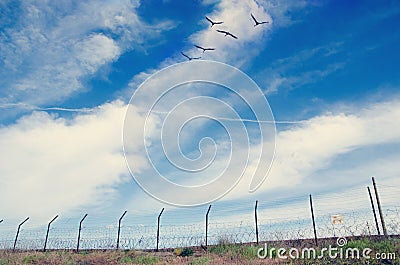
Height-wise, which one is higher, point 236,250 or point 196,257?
point 236,250

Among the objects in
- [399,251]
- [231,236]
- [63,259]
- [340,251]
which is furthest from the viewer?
[231,236]

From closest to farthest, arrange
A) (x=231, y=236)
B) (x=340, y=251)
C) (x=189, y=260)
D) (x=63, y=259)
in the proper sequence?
(x=340, y=251) → (x=189, y=260) → (x=63, y=259) → (x=231, y=236)

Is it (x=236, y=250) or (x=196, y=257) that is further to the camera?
(x=236, y=250)

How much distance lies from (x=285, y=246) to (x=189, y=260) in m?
5.40

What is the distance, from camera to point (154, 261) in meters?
20.6

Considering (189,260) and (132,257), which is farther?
(132,257)

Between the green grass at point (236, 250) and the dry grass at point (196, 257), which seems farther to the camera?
the green grass at point (236, 250)

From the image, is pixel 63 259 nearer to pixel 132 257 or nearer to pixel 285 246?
pixel 132 257

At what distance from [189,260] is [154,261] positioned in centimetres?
190

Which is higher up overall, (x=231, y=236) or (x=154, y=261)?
(x=231, y=236)

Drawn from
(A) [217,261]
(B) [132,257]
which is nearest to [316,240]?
(A) [217,261]

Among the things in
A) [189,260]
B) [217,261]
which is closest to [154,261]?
[189,260]

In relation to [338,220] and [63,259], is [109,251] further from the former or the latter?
[338,220]

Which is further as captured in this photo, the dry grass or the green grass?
the green grass
